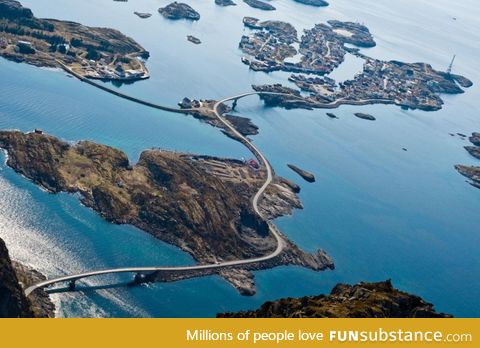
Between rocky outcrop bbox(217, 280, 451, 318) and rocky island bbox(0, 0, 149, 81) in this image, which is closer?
rocky outcrop bbox(217, 280, 451, 318)

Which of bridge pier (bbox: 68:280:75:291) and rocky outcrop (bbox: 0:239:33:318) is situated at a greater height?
A: rocky outcrop (bbox: 0:239:33:318)

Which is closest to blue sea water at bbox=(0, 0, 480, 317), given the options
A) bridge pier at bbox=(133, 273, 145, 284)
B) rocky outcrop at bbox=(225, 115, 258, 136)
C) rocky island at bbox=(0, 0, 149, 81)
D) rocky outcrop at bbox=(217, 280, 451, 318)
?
bridge pier at bbox=(133, 273, 145, 284)

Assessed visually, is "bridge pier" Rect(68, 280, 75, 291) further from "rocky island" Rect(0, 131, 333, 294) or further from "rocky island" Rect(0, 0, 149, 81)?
"rocky island" Rect(0, 0, 149, 81)

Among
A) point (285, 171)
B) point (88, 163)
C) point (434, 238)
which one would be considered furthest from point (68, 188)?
point (434, 238)

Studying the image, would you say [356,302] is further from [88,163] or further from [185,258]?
[88,163]

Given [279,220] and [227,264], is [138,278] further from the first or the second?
[279,220]
